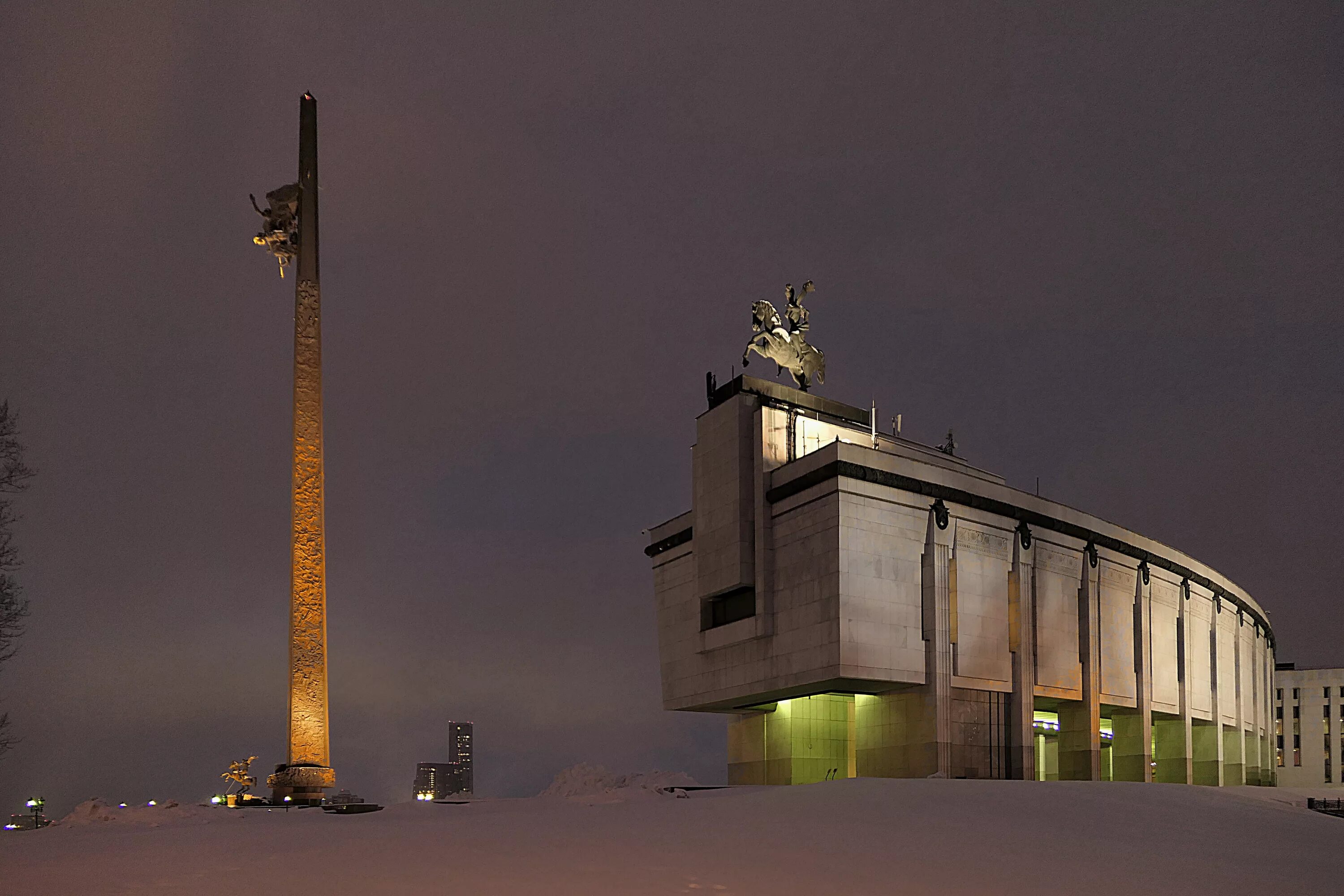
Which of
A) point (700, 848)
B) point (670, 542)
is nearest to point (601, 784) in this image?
point (700, 848)

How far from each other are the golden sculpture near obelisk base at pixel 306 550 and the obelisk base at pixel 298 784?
2cm

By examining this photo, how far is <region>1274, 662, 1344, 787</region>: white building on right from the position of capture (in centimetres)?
14225

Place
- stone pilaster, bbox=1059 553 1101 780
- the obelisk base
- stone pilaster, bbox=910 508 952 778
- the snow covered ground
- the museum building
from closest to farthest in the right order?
the snow covered ground
the obelisk base
stone pilaster, bbox=910 508 952 778
the museum building
stone pilaster, bbox=1059 553 1101 780

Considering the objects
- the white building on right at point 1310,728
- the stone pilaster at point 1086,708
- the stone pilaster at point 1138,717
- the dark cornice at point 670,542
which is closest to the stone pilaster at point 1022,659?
the stone pilaster at point 1086,708

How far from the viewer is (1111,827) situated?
98.6 feet

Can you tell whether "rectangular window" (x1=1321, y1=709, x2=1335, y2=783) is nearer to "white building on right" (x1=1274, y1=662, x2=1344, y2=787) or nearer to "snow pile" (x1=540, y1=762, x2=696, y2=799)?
"white building on right" (x1=1274, y1=662, x2=1344, y2=787)

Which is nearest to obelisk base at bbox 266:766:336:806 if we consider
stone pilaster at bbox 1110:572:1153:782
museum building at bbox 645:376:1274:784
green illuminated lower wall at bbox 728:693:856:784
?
museum building at bbox 645:376:1274:784

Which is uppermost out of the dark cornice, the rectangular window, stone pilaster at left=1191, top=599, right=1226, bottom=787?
the dark cornice

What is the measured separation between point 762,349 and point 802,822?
39.2m

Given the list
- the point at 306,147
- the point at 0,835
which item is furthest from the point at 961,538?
the point at 0,835

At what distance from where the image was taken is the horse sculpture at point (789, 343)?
64.4m

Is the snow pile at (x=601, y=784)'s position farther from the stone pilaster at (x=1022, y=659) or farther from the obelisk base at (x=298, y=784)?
the stone pilaster at (x=1022, y=659)

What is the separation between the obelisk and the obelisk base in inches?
0.9

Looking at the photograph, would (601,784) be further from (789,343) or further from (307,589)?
(789,343)
